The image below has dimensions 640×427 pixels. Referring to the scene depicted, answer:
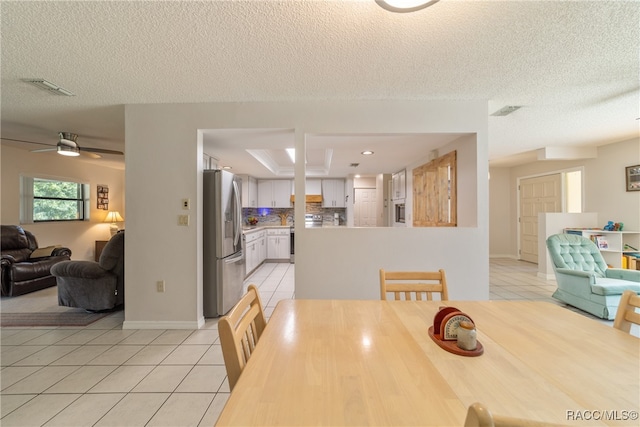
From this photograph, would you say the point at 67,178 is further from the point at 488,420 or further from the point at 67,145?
the point at 488,420

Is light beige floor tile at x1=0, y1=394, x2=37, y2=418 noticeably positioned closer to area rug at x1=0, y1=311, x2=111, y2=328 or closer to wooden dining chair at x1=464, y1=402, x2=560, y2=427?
area rug at x1=0, y1=311, x2=111, y2=328

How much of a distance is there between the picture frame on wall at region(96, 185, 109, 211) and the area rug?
3617 millimetres

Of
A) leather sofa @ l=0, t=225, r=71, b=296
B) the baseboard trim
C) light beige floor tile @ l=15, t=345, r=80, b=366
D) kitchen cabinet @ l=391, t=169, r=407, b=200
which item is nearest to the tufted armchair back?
kitchen cabinet @ l=391, t=169, r=407, b=200

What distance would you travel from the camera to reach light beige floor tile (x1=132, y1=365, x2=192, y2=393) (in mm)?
1822

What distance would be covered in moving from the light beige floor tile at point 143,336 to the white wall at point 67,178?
1853 mm

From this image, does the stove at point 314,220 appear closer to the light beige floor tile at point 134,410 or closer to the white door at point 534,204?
the white door at point 534,204

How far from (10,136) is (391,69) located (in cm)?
550

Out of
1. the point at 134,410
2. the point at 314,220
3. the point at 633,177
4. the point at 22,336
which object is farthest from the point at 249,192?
the point at 633,177

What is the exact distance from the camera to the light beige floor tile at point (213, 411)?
5.04 feet

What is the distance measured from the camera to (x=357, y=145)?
3625 mm

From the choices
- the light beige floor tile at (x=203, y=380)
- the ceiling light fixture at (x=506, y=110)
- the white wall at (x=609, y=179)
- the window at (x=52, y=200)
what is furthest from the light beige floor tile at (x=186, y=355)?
the white wall at (x=609, y=179)

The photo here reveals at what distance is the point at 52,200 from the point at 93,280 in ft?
11.6

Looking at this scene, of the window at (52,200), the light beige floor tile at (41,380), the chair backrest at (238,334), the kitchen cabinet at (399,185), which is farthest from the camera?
the kitchen cabinet at (399,185)

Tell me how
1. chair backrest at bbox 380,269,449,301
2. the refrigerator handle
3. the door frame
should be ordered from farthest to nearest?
the door frame
the refrigerator handle
chair backrest at bbox 380,269,449,301
